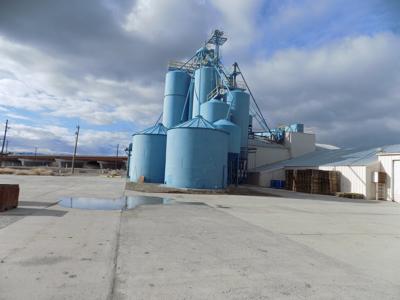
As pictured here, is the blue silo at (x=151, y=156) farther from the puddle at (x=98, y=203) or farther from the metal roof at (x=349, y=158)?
the puddle at (x=98, y=203)

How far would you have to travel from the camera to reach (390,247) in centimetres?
901

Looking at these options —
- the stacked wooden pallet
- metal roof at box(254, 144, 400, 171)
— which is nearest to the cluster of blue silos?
the stacked wooden pallet

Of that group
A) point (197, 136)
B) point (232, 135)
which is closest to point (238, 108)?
point (232, 135)

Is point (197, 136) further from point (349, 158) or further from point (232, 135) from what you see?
point (349, 158)

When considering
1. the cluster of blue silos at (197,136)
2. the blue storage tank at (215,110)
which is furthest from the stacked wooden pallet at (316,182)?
the blue storage tank at (215,110)

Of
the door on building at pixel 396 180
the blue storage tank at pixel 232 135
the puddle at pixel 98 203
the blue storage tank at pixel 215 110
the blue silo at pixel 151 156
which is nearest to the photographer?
the puddle at pixel 98 203

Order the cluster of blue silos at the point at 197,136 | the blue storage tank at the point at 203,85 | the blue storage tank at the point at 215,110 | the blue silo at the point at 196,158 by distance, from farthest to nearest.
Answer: the blue storage tank at the point at 203,85 < the blue storage tank at the point at 215,110 < the cluster of blue silos at the point at 197,136 < the blue silo at the point at 196,158

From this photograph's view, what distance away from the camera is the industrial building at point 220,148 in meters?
28.5

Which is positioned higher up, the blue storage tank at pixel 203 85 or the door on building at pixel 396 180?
the blue storage tank at pixel 203 85

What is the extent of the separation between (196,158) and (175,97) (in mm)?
→ 17653

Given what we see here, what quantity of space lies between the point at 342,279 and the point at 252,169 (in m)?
41.4

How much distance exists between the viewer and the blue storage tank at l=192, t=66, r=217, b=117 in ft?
132

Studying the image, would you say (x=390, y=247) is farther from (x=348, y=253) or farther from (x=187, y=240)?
(x=187, y=240)

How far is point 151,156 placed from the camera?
36.9 meters
